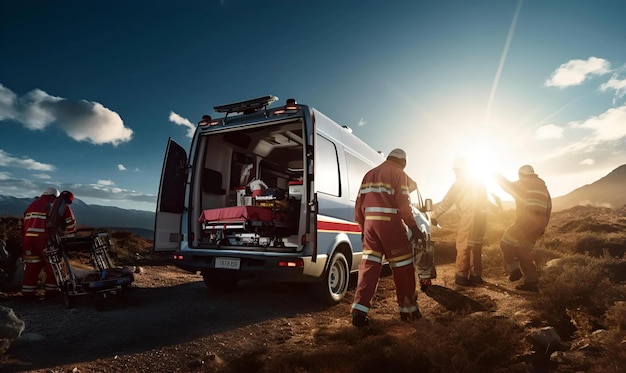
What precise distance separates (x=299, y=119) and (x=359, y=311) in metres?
2.69

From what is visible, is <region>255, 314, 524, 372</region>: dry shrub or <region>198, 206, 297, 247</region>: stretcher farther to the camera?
<region>198, 206, 297, 247</region>: stretcher

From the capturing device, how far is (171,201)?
18.1 feet

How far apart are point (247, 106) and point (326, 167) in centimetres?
153

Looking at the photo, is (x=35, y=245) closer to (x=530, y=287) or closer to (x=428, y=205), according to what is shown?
(x=428, y=205)

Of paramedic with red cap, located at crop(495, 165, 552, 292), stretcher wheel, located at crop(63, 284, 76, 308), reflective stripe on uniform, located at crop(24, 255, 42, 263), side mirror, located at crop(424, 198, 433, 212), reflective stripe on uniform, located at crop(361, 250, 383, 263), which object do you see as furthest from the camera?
side mirror, located at crop(424, 198, 433, 212)

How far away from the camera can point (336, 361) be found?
283cm

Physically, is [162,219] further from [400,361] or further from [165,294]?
[400,361]

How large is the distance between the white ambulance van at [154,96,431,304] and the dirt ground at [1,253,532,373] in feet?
1.74

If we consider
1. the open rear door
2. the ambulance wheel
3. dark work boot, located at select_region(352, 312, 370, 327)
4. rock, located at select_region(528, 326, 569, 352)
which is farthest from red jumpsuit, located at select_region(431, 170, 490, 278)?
the open rear door

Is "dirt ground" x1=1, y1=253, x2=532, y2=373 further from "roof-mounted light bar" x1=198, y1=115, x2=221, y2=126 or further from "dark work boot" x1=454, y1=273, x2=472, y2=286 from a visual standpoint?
"roof-mounted light bar" x1=198, y1=115, x2=221, y2=126

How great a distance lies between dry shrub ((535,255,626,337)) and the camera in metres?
3.72

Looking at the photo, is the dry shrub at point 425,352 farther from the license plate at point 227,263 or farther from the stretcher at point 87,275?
the stretcher at point 87,275

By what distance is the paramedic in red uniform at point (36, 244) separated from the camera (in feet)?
19.0

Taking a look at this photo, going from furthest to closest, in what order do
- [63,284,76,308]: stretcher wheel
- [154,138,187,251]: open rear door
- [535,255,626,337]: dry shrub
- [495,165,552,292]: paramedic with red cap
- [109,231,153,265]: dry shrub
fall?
1. [109,231,153,265]: dry shrub
2. [495,165,552,292]: paramedic with red cap
3. [154,138,187,251]: open rear door
4. [63,284,76,308]: stretcher wheel
5. [535,255,626,337]: dry shrub
